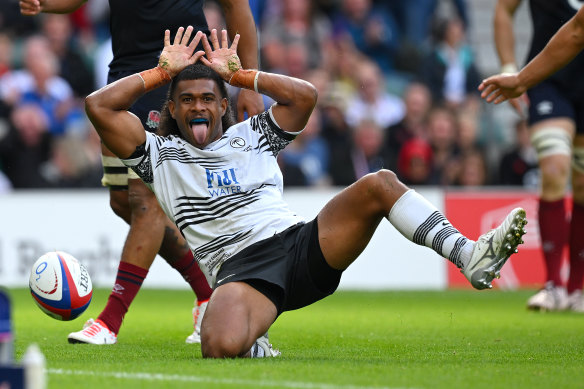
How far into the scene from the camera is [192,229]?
509 cm

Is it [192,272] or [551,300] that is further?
[551,300]

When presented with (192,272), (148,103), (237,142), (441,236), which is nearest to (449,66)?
(192,272)

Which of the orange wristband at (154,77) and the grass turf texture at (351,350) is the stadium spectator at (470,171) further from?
the orange wristband at (154,77)

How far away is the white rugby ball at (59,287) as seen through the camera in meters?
5.43

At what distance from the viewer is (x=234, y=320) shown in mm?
4668

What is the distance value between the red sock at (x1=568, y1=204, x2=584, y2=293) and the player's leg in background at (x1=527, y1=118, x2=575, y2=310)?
23 centimetres

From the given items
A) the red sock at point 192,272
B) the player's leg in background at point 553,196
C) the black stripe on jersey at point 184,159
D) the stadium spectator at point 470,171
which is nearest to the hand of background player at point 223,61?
the black stripe on jersey at point 184,159

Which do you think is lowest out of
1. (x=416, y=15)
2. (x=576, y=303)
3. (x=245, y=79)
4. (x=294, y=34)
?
(x=576, y=303)

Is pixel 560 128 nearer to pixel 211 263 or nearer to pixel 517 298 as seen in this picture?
pixel 517 298

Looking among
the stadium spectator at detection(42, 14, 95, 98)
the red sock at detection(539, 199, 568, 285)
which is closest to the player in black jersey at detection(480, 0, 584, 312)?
the red sock at detection(539, 199, 568, 285)

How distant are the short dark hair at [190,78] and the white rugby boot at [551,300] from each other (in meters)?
3.52

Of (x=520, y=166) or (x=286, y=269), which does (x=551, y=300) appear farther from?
(x=520, y=166)

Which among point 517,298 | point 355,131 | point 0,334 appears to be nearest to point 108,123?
point 0,334

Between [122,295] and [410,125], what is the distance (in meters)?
7.64
